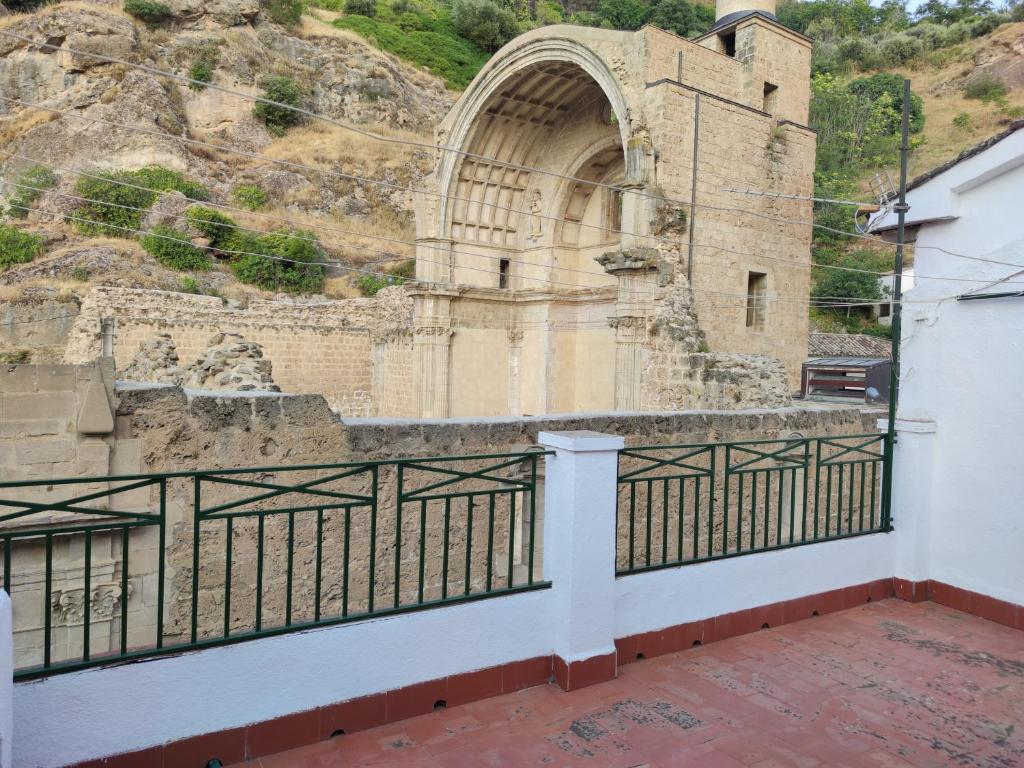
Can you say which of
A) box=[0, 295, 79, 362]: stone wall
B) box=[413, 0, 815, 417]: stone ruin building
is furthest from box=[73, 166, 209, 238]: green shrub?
box=[413, 0, 815, 417]: stone ruin building

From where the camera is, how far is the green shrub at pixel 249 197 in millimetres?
26264

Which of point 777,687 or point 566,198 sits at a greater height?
point 566,198

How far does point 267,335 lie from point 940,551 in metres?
17.0

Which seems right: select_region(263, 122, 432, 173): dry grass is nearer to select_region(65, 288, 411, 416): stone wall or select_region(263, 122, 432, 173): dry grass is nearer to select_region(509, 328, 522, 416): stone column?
select_region(65, 288, 411, 416): stone wall

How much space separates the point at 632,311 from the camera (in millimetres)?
13672

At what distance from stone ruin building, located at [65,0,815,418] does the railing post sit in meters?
8.57

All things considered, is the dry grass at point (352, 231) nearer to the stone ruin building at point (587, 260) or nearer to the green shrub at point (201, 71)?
the stone ruin building at point (587, 260)

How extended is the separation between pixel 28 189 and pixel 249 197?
23.0 ft

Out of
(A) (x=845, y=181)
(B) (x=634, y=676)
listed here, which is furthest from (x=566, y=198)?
(A) (x=845, y=181)

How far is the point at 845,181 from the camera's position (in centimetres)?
3744

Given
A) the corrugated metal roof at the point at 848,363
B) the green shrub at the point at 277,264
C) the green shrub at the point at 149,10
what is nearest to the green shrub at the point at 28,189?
the green shrub at the point at 277,264

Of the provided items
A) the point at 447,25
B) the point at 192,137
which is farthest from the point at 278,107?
the point at 447,25

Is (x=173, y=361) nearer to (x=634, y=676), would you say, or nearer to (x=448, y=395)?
(x=448, y=395)

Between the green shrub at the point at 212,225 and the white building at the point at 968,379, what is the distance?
2125 cm
